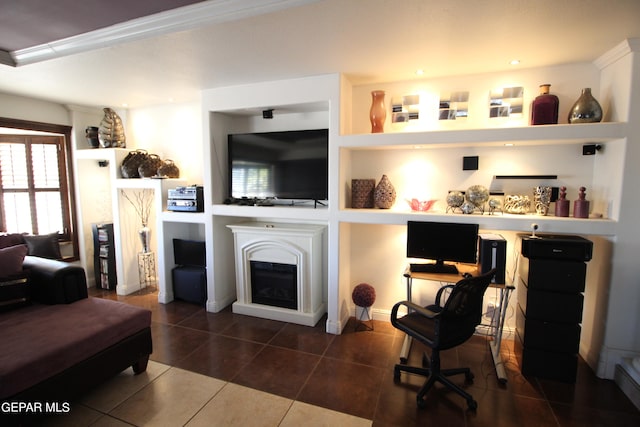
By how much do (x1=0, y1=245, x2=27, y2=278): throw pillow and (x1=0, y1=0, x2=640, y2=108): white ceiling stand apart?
1.58m

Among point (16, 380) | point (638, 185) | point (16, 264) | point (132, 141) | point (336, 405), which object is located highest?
point (132, 141)

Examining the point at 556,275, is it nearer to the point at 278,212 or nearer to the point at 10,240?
the point at 278,212

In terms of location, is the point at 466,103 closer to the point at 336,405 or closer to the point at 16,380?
the point at 336,405

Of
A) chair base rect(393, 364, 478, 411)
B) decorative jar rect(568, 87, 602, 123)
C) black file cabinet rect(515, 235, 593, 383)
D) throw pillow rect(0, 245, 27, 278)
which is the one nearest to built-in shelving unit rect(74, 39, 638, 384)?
decorative jar rect(568, 87, 602, 123)

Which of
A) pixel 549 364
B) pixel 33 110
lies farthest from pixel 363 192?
pixel 33 110

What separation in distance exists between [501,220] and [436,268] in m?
0.65

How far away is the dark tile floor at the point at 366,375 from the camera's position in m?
2.03

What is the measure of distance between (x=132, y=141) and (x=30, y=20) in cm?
243

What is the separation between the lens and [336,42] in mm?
2182

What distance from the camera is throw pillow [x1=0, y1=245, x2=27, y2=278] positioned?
251 centimetres

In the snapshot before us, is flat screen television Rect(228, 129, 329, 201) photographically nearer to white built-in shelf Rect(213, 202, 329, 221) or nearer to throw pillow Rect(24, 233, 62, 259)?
white built-in shelf Rect(213, 202, 329, 221)

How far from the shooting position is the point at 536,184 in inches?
109

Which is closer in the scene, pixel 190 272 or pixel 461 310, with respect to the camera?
pixel 461 310

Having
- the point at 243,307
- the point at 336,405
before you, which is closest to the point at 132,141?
the point at 243,307
